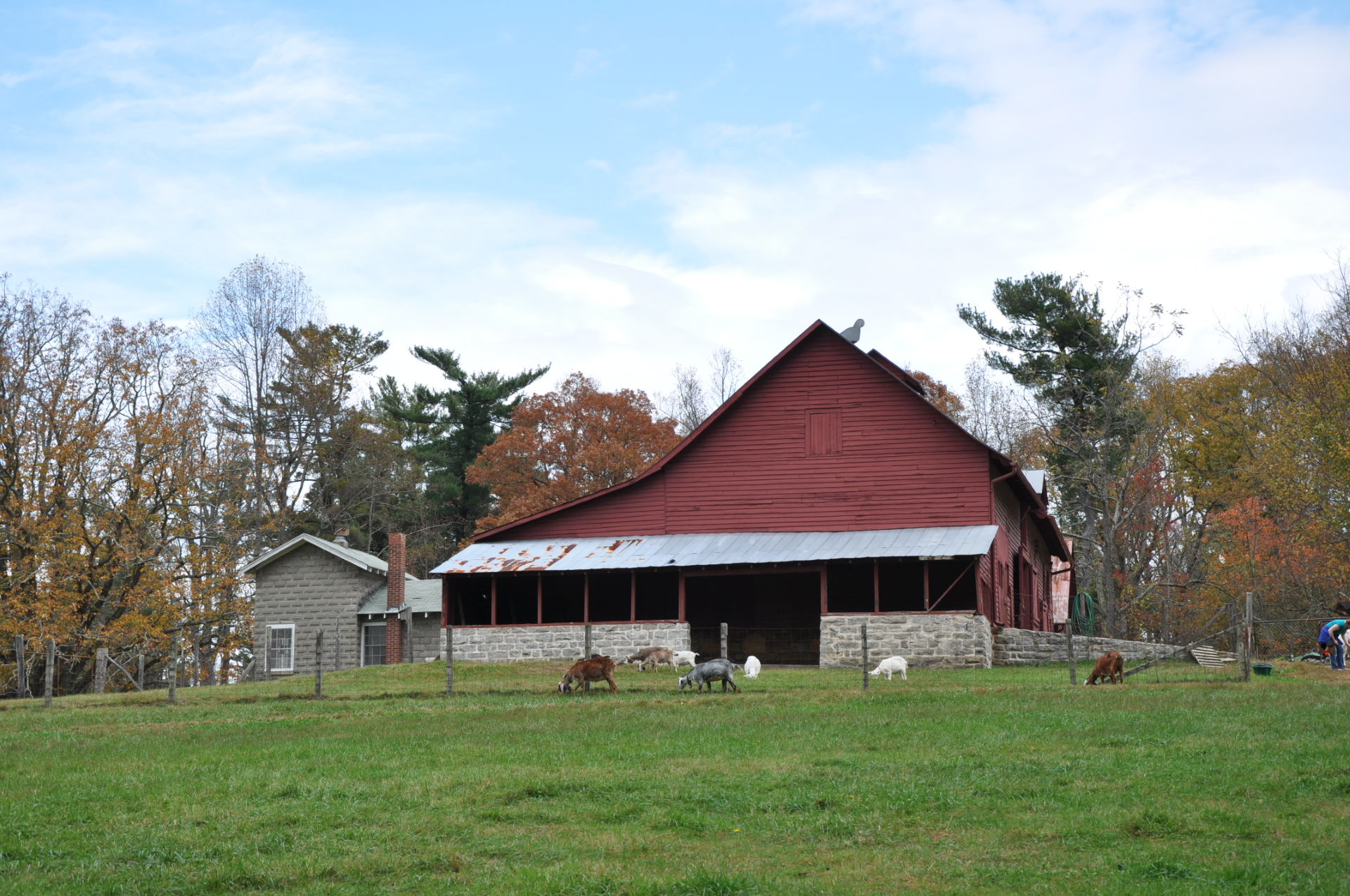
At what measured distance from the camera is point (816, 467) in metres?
34.3

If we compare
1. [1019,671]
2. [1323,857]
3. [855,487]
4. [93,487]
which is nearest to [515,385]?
[93,487]

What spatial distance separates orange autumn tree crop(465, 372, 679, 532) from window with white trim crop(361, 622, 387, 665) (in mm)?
9269

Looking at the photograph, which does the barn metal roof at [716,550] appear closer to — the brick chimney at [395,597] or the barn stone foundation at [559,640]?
the barn stone foundation at [559,640]

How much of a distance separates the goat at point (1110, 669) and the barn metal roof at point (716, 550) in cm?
850

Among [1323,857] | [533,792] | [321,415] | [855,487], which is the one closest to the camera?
[1323,857]

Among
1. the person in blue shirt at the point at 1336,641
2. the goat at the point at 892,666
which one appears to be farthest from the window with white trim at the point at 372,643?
the person in blue shirt at the point at 1336,641

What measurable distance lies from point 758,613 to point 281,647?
60.2 ft

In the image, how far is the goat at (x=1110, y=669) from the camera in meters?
21.1

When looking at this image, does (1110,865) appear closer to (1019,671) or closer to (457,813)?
(457,813)

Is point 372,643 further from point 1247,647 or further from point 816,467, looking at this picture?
point 1247,647

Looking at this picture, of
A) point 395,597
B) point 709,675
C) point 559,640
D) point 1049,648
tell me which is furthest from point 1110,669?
point 395,597

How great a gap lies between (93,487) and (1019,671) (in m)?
27.7

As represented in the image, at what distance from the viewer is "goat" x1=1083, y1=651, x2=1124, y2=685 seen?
21.1 metres

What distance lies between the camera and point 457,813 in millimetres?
10930
